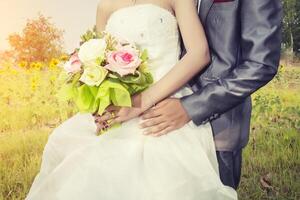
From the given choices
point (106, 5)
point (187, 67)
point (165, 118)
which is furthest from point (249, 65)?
point (106, 5)

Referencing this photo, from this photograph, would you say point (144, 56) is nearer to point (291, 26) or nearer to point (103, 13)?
point (103, 13)

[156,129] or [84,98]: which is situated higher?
[84,98]

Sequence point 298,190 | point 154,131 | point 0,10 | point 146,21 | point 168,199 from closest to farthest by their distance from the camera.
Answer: point 168,199, point 154,131, point 146,21, point 298,190, point 0,10

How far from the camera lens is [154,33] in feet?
6.31

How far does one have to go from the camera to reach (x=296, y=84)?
12.6 feet

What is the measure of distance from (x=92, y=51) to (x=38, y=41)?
212cm

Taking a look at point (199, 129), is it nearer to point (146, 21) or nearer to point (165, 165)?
point (165, 165)

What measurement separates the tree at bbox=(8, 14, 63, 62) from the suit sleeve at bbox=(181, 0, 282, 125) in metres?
2.13

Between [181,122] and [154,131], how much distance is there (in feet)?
0.31

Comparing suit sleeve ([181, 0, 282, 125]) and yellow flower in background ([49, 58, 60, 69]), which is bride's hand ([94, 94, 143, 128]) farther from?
yellow flower in background ([49, 58, 60, 69])

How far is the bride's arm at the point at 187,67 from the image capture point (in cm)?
179

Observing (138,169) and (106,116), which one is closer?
(138,169)

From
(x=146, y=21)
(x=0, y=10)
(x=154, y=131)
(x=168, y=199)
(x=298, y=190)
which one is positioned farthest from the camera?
(x=0, y=10)

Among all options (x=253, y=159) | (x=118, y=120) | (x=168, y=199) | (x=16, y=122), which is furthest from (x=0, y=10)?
(x=168, y=199)
